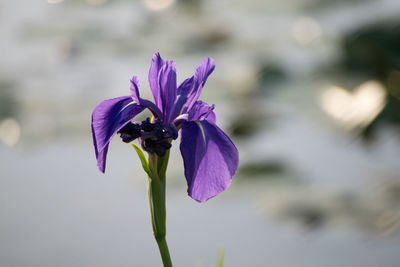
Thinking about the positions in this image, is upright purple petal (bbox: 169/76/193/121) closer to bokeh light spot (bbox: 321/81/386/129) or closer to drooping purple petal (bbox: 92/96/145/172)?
drooping purple petal (bbox: 92/96/145/172)

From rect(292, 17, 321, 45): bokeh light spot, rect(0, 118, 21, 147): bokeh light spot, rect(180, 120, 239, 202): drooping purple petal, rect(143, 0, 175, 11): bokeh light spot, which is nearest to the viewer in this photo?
rect(180, 120, 239, 202): drooping purple petal

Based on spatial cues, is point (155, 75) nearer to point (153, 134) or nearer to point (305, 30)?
point (153, 134)

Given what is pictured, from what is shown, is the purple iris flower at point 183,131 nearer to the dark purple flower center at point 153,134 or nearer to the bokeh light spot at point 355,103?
the dark purple flower center at point 153,134

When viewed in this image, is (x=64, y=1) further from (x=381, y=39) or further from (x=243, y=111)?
(x=381, y=39)

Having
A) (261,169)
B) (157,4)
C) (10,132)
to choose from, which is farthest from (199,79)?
(157,4)

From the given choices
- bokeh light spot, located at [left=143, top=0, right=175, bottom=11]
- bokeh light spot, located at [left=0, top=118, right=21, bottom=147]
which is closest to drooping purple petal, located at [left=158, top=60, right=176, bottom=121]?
bokeh light spot, located at [left=0, top=118, right=21, bottom=147]

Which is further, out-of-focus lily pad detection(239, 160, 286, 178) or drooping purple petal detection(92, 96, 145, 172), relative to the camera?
out-of-focus lily pad detection(239, 160, 286, 178)

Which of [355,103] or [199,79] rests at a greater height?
[355,103]

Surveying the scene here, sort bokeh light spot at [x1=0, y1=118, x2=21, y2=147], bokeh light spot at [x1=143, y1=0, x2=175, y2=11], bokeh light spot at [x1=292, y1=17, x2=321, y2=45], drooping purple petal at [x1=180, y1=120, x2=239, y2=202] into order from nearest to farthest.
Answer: drooping purple petal at [x1=180, y1=120, x2=239, y2=202] → bokeh light spot at [x1=0, y1=118, x2=21, y2=147] → bokeh light spot at [x1=292, y1=17, x2=321, y2=45] → bokeh light spot at [x1=143, y1=0, x2=175, y2=11]
